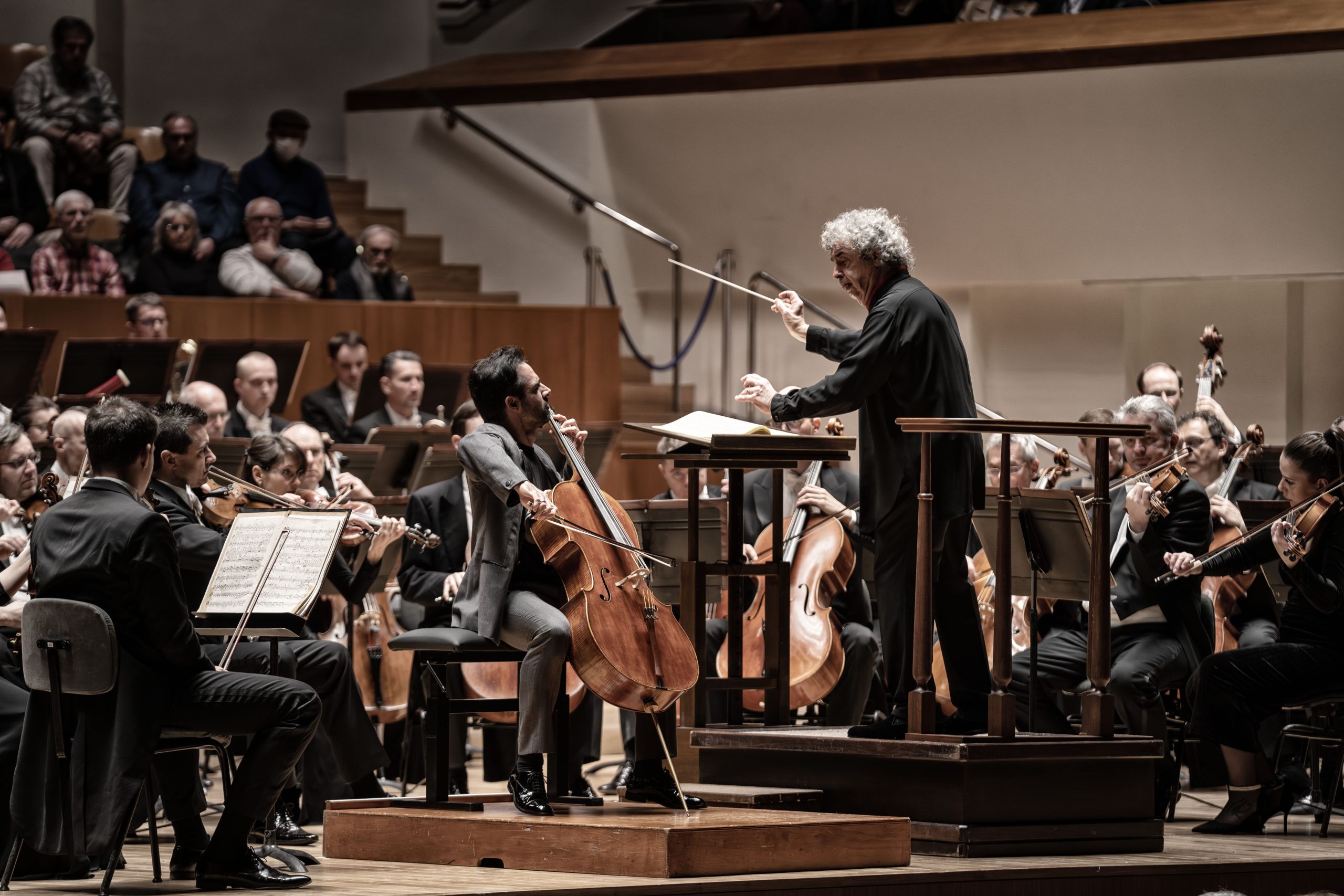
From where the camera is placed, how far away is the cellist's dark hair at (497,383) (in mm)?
4047

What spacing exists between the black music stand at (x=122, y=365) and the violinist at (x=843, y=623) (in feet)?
7.91

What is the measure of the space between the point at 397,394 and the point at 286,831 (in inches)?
108

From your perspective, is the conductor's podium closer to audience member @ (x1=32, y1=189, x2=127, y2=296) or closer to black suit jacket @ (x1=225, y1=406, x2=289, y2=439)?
black suit jacket @ (x1=225, y1=406, x2=289, y2=439)

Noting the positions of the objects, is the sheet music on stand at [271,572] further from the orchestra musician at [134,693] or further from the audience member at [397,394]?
the audience member at [397,394]

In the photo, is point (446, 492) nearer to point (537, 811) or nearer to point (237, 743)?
point (237, 743)

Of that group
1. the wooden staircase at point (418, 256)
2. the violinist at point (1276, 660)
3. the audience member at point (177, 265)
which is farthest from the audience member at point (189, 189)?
the violinist at point (1276, 660)

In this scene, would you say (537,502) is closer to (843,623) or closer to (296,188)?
(843,623)

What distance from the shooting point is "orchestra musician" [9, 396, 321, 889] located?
138 inches

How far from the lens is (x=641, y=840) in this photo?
11.7ft

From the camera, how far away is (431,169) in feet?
33.2

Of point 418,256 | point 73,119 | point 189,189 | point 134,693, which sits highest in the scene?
point 73,119

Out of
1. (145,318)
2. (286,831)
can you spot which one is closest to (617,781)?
(286,831)

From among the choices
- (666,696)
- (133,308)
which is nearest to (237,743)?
(666,696)

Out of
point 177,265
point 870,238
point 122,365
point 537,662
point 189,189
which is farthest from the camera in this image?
point 189,189
